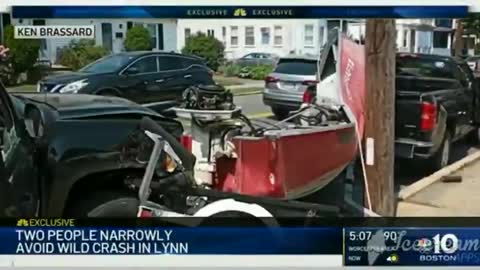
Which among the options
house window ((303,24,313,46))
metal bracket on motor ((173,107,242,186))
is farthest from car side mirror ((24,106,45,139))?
house window ((303,24,313,46))

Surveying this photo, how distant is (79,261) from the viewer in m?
3.17

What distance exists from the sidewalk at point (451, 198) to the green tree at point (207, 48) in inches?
42.8

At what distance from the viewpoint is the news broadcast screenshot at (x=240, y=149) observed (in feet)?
10.0

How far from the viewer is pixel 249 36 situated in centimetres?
304

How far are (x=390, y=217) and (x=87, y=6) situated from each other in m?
1.66

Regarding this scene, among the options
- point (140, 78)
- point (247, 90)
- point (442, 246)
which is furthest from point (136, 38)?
point (442, 246)

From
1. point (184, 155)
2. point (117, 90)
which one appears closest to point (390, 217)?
point (184, 155)

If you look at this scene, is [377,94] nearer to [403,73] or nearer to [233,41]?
[403,73]

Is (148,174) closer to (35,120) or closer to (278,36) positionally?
(35,120)

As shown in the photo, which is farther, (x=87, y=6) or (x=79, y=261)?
(x=79, y=261)

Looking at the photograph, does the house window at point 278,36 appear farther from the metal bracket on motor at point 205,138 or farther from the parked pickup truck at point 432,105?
the parked pickup truck at point 432,105

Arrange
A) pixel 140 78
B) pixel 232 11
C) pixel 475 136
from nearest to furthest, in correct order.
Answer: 1. pixel 232 11
2. pixel 140 78
3. pixel 475 136

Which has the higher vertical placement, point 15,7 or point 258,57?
point 15,7

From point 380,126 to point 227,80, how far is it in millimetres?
758
